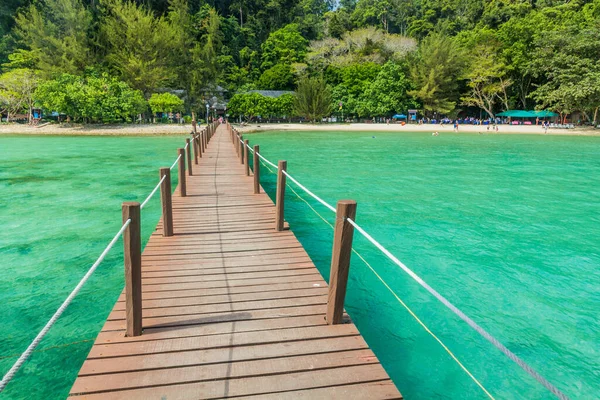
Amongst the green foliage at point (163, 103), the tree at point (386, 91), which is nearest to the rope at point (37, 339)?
the green foliage at point (163, 103)

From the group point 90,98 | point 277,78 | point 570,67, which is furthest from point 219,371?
point 277,78

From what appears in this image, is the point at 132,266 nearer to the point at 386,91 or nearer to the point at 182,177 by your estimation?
the point at 182,177

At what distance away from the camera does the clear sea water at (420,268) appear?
4664 mm

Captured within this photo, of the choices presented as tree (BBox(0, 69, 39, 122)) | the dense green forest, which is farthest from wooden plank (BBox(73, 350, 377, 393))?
tree (BBox(0, 69, 39, 122))

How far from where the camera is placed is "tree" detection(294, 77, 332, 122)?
53.7 m

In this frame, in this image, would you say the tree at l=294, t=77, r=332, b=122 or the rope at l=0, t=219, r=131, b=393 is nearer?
the rope at l=0, t=219, r=131, b=393

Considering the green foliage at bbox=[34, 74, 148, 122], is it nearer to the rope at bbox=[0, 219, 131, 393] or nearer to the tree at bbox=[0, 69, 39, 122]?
the tree at bbox=[0, 69, 39, 122]

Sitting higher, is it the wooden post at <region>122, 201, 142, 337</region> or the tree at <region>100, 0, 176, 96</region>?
the tree at <region>100, 0, 176, 96</region>

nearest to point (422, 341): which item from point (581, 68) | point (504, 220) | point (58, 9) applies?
point (504, 220)

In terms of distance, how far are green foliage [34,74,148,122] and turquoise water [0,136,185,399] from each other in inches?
964

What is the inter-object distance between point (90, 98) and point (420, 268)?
42.0 metres

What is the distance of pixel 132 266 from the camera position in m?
3.29

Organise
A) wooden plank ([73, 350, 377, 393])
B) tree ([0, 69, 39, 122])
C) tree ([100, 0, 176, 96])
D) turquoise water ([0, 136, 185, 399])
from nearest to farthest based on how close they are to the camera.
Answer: wooden plank ([73, 350, 377, 393]) < turquoise water ([0, 136, 185, 399]) < tree ([0, 69, 39, 122]) < tree ([100, 0, 176, 96])

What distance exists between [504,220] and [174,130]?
39.2m
